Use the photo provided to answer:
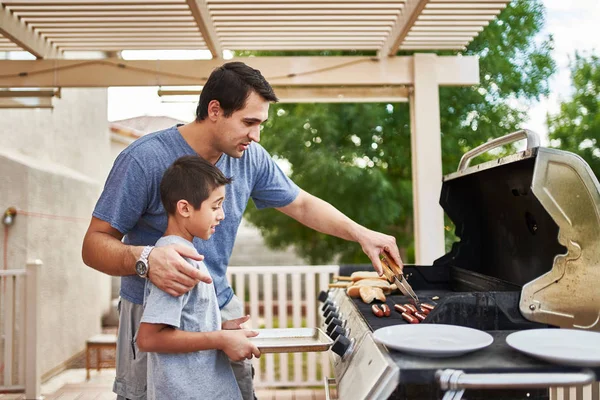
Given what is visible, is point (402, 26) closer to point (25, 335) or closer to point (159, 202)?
point (159, 202)

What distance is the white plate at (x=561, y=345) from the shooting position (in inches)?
46.2

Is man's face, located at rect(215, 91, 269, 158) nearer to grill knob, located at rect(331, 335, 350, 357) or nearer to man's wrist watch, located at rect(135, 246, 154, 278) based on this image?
man's wrist watch, located at rect(135, 246, 154, 278)

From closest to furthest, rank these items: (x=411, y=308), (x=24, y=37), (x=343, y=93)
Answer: (x=411, y=308) < (x=24, y=37) < (x=343, y=93)

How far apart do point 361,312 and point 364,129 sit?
6.77m

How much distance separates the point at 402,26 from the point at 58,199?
424 cm

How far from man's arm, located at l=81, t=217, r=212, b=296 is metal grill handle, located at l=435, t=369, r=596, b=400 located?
610 mm

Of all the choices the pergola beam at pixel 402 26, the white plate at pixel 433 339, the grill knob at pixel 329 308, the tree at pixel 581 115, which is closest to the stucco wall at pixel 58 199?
the pergola beam at pixel 402 26

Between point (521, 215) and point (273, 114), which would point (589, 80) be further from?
point (521, 215)

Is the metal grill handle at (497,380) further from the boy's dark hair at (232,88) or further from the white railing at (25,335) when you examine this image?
the white railing at (25,335)

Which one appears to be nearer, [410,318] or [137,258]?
[137,258]

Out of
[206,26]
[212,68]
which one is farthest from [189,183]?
[212,68]

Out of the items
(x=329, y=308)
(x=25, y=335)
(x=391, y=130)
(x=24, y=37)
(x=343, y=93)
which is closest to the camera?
(x=329, y=308)

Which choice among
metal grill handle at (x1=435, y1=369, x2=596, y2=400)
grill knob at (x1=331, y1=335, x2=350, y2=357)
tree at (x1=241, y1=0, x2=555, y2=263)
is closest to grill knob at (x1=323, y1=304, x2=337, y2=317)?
grill knob at (x1=331, y1=335, x2=350, y2=357)

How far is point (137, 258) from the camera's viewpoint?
1.47m
